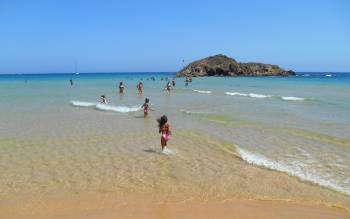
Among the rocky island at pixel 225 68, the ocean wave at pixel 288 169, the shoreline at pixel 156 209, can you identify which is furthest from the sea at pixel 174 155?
the rocky island at pixel 225 68

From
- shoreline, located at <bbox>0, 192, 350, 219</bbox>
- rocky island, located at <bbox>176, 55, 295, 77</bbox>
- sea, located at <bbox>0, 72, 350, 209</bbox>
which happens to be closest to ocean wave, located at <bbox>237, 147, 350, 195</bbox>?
sea, located at <bbox>0, 72, 350, 209</bbox>

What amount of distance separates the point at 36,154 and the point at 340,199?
864cm

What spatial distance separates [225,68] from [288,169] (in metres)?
106

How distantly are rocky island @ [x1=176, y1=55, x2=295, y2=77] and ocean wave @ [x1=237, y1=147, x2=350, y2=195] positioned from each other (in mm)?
100369

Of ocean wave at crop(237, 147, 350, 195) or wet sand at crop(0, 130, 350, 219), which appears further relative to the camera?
ocean wave at crop(237, 147, 350, 195)

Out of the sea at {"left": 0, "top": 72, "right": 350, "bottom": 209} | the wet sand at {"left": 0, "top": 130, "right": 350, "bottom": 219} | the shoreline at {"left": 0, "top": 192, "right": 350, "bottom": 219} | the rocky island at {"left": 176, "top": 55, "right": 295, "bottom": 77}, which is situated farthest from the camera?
the rocky island at {"left": 176, "top": 55, "right": 295, "bottom": 77}

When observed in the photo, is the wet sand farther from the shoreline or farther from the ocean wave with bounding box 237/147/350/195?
the ocean wave with bounding box 237/147/350/195

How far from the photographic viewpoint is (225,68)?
116 m

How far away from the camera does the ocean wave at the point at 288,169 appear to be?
9672 mm

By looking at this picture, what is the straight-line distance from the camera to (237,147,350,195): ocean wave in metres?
9.67

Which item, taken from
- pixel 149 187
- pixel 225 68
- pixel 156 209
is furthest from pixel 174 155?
pixel 225 68

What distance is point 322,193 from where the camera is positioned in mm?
9102

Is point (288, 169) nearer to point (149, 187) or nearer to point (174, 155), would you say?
point (174, 155)

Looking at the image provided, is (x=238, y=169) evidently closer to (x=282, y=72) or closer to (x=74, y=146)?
(x=74, y=146)
